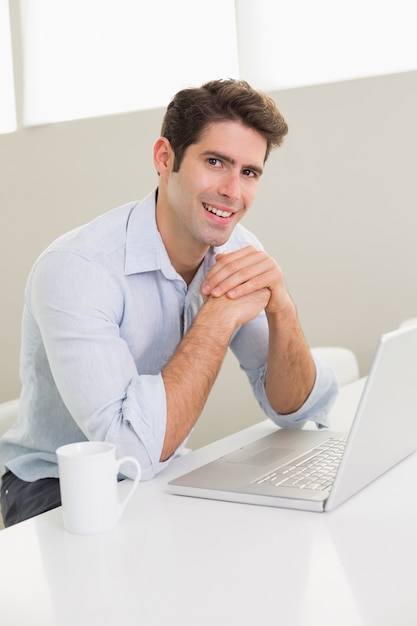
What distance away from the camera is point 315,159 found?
266cm

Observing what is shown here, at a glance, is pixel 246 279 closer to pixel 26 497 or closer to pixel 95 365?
pixel 95 365

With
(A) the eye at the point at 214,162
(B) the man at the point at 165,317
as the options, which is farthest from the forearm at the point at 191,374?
(A) the eye at the point at 214,162

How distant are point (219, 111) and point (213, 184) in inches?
5.9

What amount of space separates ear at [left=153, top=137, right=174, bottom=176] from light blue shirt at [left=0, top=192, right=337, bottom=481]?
0.10 m

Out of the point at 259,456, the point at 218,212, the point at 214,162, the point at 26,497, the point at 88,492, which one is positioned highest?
the point at 214,162

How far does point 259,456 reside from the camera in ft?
4.28

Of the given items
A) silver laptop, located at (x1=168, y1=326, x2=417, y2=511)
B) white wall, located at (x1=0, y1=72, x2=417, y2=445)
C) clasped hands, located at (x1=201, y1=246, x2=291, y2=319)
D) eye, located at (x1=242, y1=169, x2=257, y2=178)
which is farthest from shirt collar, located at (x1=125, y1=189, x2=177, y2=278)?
white wall, located at (x1=0, y1=72, x2=417, y2=445)

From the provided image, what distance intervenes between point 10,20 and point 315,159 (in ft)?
4.91

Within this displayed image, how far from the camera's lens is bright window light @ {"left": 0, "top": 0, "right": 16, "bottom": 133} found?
3342 millimetres

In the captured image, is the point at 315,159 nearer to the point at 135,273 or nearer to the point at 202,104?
the point at 202,104

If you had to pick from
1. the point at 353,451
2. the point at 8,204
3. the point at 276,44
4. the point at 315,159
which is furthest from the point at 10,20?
the point at 353,451

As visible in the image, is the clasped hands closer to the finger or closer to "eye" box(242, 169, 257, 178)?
Result: the finger

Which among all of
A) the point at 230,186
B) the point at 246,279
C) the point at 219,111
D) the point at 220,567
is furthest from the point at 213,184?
the point at 220,567

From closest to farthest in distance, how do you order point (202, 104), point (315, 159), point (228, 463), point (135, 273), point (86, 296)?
point (228, 463)
point (86, 296)
point (135, 273)
point (202, 104)
point (315, 159)
